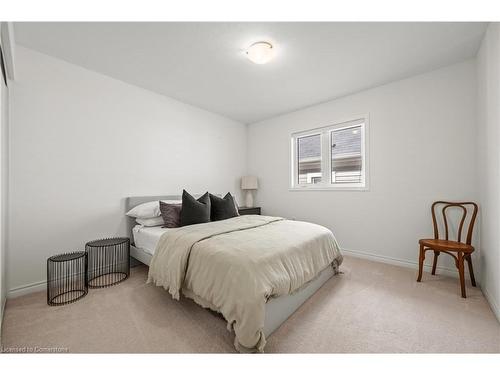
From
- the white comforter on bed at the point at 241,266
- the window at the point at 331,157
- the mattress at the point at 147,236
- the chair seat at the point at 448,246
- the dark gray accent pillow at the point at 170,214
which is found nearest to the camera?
the white comforter on bed at the point at 241,266

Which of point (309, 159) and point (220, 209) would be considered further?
point (309, 159)

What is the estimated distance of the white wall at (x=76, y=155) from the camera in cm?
209

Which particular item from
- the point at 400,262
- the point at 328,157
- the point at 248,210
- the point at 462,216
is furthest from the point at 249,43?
the point at 400,262

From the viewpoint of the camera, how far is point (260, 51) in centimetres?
205

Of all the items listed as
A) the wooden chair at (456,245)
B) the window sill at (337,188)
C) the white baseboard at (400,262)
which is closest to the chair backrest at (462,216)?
the wooden chair at (456,245)

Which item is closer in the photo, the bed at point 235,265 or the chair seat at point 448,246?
the bed at point 235,265

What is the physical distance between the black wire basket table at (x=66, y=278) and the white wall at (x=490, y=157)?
368 centimetres

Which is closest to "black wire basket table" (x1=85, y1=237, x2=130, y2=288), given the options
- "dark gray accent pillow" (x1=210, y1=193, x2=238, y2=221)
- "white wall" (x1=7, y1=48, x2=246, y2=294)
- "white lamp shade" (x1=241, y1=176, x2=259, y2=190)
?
"white wall" (x1=7, y1=48, x2=246, y2=294)

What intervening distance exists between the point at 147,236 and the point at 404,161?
133 inches

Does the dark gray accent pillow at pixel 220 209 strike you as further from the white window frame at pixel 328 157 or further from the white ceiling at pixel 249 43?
the white ceiling at pixel 249 43

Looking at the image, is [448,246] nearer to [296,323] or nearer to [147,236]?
[296,323]

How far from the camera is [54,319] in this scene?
1.66 m
